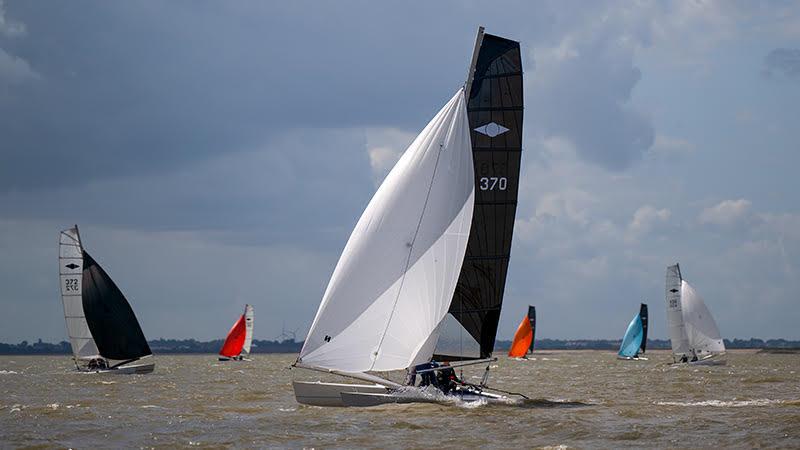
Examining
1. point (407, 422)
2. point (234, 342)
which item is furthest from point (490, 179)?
point (234, 342)

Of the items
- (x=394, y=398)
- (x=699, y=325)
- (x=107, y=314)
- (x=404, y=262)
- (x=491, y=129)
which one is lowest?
(x=394, y=398)

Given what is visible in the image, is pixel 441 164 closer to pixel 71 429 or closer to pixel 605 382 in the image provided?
pixel 71 429

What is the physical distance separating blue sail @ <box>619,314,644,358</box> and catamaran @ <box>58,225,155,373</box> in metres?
69.3

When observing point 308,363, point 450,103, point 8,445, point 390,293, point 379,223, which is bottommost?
point 8,445

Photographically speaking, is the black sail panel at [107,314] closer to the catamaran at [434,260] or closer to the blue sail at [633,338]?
the catamaran at [434,260]

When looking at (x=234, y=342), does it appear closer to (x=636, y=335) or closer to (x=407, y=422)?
(x=636, y=335)

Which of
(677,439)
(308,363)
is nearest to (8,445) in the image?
(308,363)

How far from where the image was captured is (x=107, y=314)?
63219 millimetres

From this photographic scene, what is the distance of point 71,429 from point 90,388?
22916 millimetres

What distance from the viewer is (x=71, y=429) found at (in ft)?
99.2

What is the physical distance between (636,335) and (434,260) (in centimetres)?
9243

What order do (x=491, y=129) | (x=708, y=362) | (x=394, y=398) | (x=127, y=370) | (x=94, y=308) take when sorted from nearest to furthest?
(x=394, y=398) → (x=491, y=129) → (x=94, y=308) → (x=127, y=370) → (x=708, y=362)

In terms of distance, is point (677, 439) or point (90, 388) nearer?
point (677, 439)

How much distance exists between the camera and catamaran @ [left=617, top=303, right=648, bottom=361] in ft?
388
